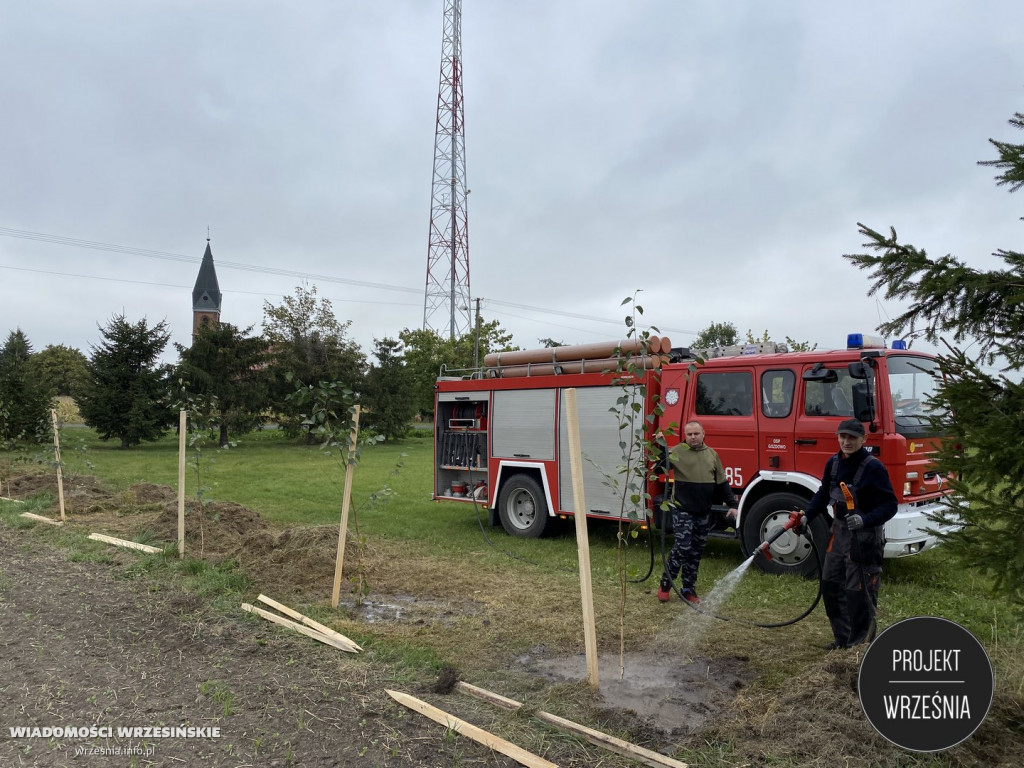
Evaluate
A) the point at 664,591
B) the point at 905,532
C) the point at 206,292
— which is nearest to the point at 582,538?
the point at 664,591

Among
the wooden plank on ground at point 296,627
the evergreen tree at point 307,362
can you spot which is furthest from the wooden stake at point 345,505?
the evergreen tree at point 307,362

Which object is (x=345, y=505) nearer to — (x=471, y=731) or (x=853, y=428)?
(x=471, y=731)

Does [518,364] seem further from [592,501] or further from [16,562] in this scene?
[16,562]

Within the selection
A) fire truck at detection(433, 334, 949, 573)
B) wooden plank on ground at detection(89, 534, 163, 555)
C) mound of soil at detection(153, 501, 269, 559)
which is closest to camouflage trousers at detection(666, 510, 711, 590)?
fire truck at detection(433, 334, 949, 573)

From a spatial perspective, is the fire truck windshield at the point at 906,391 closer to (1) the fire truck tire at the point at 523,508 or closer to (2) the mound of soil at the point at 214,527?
(1) the fire truck tire at the point at 523,508

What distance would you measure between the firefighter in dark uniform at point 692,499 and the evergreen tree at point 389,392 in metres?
26.8

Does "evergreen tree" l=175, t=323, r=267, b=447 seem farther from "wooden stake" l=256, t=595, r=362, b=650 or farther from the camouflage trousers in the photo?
the camouflage trousers

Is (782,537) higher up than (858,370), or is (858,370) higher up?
(858,370)

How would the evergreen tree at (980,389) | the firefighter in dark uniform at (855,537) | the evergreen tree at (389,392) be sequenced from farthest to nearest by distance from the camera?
the evergreen tree at (389,392), the firefighter in dark uniform at (855,537), the evergreen tree at (980,389)

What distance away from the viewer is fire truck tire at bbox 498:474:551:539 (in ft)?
32.1

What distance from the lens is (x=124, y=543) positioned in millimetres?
8492

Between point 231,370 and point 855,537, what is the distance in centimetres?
2836

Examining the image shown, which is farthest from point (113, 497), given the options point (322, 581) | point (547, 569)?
point (547, 569)

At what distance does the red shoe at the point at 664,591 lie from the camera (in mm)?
6457
